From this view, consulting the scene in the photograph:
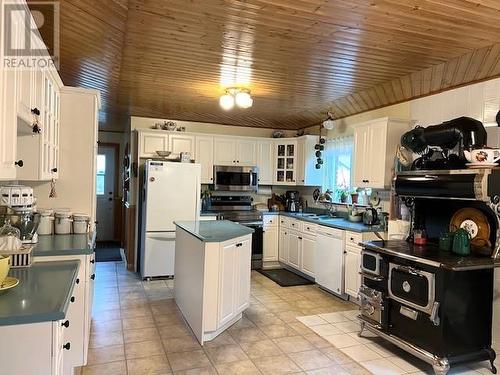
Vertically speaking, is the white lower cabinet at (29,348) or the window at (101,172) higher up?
the window at (101,172)

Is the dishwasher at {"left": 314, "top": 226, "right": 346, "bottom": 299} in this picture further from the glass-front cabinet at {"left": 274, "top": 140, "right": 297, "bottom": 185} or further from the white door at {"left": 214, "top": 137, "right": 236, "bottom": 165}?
the white door at {"left": 214, "top": 137, "right": 236, "bottom": 165}

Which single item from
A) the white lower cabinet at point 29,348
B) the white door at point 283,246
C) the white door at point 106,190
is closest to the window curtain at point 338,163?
the white door at point 283,246

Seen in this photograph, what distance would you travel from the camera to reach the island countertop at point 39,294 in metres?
1.51

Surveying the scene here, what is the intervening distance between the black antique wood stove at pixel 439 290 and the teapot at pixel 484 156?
5.1 inches

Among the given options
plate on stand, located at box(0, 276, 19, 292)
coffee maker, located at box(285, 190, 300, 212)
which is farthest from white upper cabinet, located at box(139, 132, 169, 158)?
plate on stand, located at box(0, 276, 19, 292)

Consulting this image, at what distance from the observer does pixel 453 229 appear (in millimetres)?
3367

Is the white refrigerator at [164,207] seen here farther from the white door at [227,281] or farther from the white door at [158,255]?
the white door at [227,281]

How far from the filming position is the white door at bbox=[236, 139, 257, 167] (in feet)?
20.2

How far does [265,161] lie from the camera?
6.34 metres

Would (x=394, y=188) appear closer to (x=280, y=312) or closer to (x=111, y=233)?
(x=280, y=312)

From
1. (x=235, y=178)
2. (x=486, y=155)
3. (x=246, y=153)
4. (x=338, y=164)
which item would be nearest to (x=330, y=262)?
(x=338, y=164)

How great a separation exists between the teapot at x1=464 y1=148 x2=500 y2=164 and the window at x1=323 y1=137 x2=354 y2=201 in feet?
7.83

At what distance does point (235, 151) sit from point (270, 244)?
159cm

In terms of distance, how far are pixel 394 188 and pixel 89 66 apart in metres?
3.19
